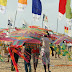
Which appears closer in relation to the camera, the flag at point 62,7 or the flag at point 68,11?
the flag at point 62,7

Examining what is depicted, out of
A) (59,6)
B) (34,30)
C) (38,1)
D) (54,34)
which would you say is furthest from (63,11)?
(34,30)

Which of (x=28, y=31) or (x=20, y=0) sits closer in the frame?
(x=28, y=31)

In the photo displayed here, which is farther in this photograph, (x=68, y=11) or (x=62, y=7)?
(x=68, y=11)

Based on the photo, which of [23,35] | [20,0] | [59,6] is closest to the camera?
[23,35]

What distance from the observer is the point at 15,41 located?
20.5ft

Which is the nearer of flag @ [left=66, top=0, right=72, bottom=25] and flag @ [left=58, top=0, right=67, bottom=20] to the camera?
flag @ [left=58, top=0, right=67, bottom=20]

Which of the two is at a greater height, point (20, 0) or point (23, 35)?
point (20, 0)

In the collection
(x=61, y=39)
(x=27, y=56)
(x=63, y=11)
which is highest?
(x=63, y=11)

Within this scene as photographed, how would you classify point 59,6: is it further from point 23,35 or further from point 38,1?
point 23,35

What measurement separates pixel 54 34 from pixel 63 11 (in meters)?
10.9

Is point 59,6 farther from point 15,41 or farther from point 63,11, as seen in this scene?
point 15,41

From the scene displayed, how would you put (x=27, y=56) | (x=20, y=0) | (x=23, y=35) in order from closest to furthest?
(x=23, y=35) < (x=27, y=56) < (x=20, y=0)

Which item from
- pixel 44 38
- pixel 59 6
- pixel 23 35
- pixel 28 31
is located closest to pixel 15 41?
pixel 23 35

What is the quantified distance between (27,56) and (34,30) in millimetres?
1391
